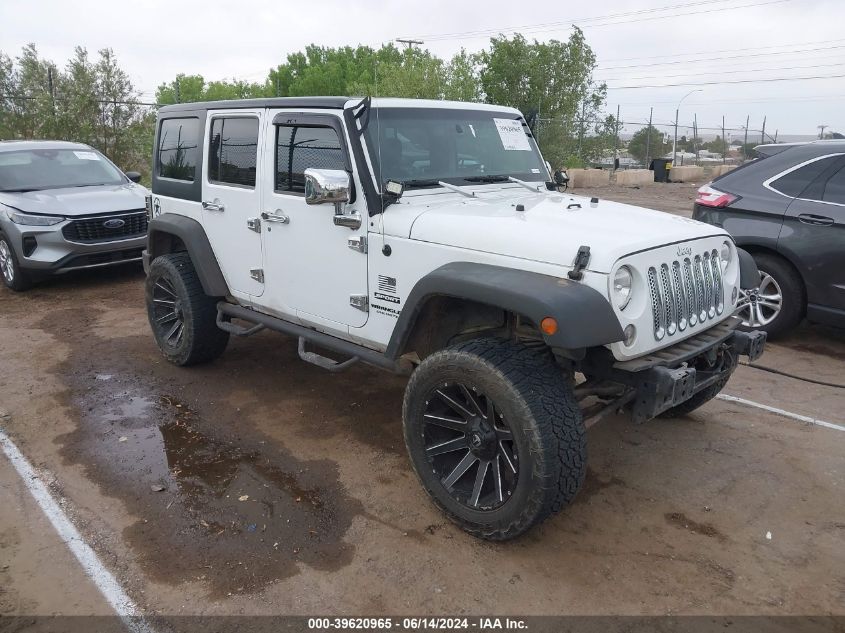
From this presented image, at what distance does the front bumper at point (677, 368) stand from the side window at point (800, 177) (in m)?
2.97

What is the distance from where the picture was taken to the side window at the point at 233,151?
471 cm

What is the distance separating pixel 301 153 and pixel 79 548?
8.34ft

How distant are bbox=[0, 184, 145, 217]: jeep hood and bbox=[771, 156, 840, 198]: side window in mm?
7342

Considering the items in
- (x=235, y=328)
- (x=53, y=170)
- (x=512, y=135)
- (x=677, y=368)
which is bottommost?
(x=235, y=328)

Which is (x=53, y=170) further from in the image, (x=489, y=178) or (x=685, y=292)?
(x=685, y=292)

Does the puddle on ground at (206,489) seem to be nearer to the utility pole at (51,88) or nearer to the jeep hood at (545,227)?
the jeep hood at (545,227)

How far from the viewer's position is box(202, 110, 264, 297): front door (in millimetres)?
4695

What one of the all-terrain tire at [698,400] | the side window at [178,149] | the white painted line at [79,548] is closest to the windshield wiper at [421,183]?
the all-terrain tire at [698,400]

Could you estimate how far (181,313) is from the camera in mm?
5504

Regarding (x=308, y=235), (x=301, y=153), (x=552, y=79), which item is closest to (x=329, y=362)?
(x=308, y=235)

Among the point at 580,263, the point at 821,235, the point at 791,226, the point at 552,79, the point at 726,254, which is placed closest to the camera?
the point at 580,263

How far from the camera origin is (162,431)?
4660 millimetres

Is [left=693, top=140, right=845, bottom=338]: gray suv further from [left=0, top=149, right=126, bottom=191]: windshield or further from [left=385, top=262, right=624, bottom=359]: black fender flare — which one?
[left=0, top=149, right=126, bottom=191]: windshield

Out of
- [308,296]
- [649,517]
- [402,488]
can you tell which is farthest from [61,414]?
[649,517]
